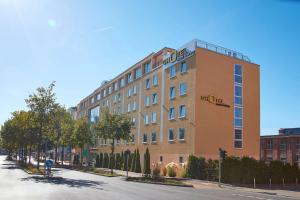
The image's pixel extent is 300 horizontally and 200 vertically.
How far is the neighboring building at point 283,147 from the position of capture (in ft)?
230

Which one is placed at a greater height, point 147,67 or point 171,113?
point 147,67

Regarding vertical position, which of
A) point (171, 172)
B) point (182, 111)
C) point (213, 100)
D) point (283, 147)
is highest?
point (213, 100)

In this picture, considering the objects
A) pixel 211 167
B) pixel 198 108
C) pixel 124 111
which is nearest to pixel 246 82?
pixel 198 108

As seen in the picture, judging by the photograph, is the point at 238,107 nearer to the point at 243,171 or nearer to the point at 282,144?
the point at 243,171

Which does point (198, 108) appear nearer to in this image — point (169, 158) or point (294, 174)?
point (169, 158)

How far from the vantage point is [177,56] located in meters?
45.6

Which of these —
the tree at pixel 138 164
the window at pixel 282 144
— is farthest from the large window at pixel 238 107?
the window at pixel 282 144

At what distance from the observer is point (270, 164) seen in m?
35.0

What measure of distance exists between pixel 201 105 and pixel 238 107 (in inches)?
221

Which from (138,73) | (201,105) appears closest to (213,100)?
(201,105)

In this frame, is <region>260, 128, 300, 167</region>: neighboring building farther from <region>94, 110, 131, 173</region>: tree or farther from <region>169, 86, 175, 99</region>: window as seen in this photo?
<region>94, 110, 131, 173</region>: tree

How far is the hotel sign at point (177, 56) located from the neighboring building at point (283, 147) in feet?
115

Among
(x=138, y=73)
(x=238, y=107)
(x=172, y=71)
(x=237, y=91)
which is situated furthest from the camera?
(x=138, y=73)

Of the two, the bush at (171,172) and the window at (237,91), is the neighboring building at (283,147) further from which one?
the bush at (171,172)
